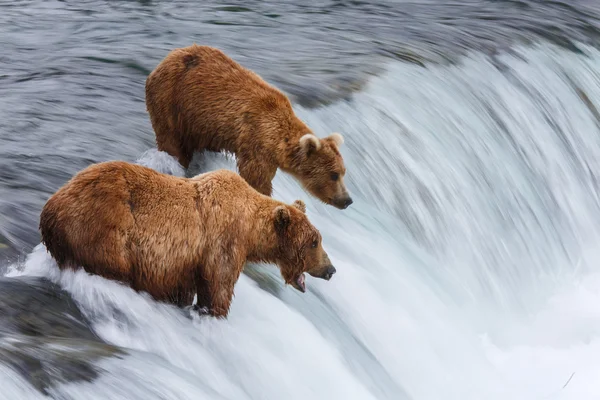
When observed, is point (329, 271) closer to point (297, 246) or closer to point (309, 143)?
point (297, 246)

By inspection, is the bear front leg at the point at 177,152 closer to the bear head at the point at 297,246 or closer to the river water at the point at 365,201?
the river water at the point at 365,201

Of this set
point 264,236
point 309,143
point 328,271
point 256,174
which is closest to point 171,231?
point 264,236

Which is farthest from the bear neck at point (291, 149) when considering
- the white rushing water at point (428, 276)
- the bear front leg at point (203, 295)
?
the bear front leg at point (203, 295)

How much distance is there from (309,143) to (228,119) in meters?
0.50

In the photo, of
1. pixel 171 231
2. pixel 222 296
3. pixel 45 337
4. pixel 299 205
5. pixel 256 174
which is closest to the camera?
pixel 45 337

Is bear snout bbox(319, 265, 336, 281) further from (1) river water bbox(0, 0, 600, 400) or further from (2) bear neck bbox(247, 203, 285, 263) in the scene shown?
(1) river water bbox(0, 0, 600, 400)

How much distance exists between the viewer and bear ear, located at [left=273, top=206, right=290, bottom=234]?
523 centimetres

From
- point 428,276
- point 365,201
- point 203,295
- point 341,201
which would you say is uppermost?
point 203,295

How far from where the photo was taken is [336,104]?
871 centimetres

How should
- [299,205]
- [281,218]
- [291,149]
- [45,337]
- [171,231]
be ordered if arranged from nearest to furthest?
1. [45,337]
2. [171,231]
3. [281,218]
4. [299,205]
5. [291,149]

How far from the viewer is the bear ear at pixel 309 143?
6.39 metres

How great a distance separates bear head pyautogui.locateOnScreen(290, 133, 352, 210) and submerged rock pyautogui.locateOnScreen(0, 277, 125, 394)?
6.65ft

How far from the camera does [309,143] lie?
6.44 meters

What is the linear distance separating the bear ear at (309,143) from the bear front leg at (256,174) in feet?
0.81
